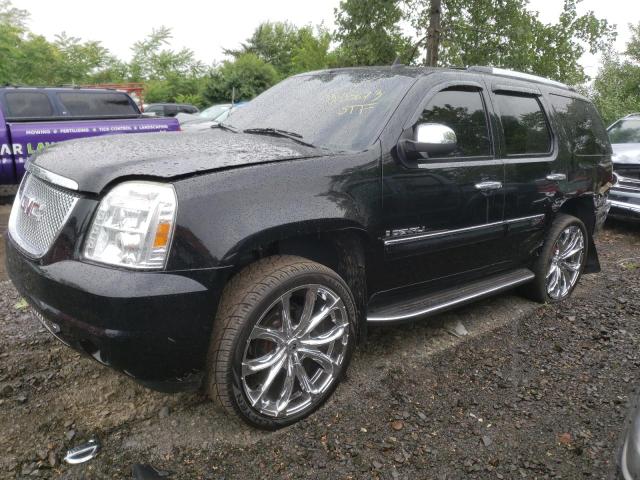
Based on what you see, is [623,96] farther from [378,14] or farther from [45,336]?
[45,336]

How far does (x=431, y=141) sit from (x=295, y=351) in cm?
134

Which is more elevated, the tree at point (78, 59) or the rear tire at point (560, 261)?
the tree at point (78, 59)

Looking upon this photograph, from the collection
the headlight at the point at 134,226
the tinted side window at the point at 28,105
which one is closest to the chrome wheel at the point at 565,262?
the headlight at the point at 134,226

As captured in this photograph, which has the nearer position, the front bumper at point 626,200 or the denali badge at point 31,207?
the denali badge at point 31,207

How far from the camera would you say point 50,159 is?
2.52 m

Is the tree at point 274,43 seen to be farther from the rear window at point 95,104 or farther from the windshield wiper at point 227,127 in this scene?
the windshield wiper at point 227,127

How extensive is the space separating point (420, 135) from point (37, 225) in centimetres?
199

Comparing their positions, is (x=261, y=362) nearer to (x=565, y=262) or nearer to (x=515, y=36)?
(x=565, y=262)

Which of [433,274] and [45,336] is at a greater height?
[433,274]

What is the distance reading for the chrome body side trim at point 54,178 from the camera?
2.19m

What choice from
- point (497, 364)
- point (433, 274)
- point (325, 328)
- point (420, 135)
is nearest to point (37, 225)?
point (325, 328)

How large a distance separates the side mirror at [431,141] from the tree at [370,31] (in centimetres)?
663

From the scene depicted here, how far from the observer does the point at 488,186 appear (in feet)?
10.9

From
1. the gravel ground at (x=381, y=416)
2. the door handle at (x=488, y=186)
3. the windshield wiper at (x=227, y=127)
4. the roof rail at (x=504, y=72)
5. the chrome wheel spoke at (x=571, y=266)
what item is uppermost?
the roof rail at (x=504, y=72)
